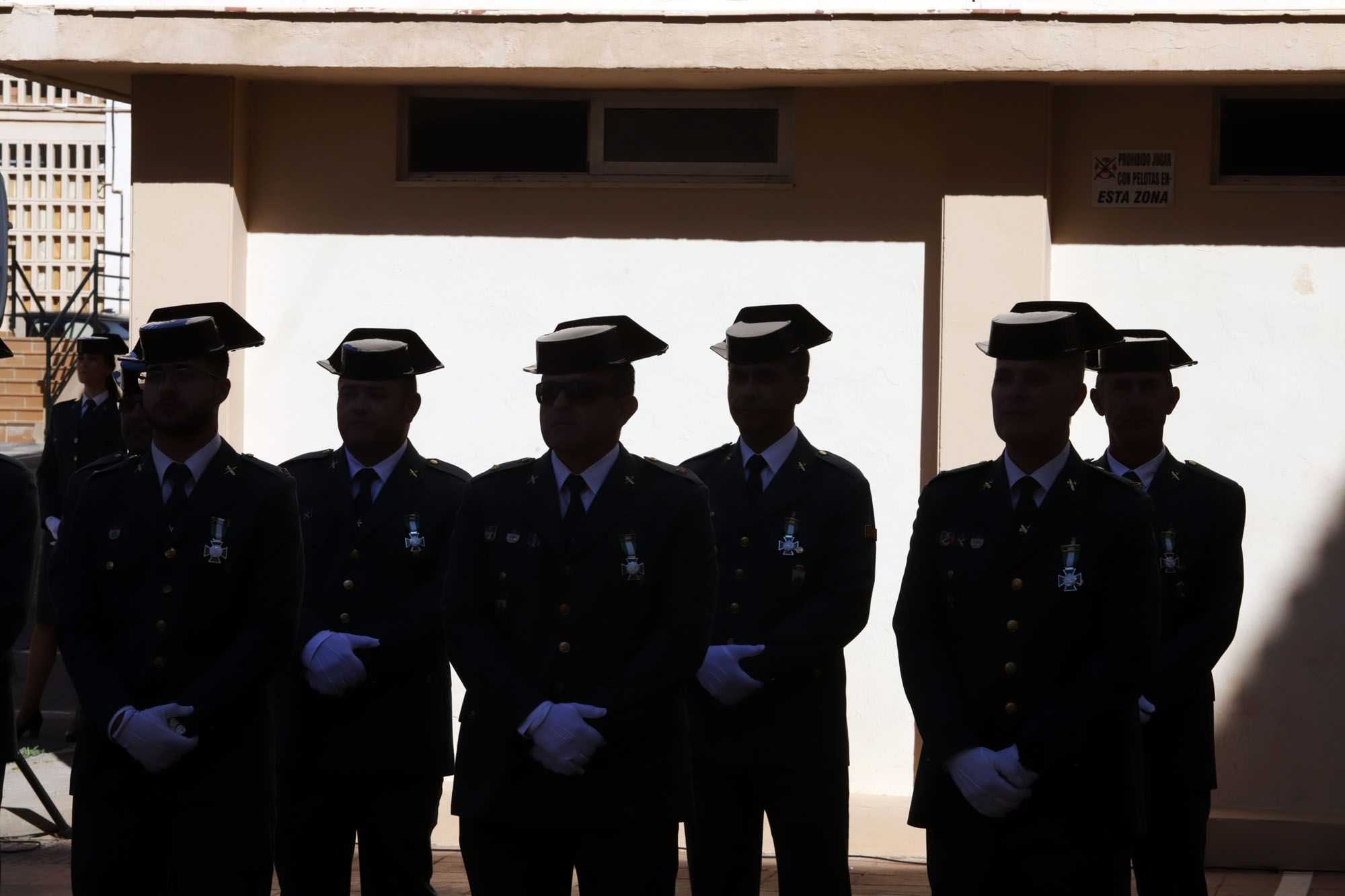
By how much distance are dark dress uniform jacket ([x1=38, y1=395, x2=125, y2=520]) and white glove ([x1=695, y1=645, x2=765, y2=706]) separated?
506 cm

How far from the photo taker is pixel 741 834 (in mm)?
5008

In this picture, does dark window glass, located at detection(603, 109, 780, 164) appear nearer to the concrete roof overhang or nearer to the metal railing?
the concrete roof overhang

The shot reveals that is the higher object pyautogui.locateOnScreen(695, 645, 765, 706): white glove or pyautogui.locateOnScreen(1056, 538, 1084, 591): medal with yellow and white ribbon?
pyautogui.locateOnScreen(1056, 538, 1084, 591): medal with yellow and white ribbon

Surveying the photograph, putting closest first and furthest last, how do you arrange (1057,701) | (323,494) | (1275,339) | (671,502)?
(1057,701), (671,502), (323,494), (1275,339)

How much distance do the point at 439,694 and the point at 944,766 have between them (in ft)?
6.14

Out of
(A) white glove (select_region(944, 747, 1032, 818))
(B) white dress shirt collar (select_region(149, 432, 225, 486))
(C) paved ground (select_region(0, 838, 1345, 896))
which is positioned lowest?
(C) paved ground (select_region(0, 838, 1345, 896))

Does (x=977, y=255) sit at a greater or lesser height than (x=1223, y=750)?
greater

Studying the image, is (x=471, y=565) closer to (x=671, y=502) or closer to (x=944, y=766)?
(x=671, y=502)

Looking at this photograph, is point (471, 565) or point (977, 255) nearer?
point (471, 565)

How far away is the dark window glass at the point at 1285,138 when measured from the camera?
7293 millimetres

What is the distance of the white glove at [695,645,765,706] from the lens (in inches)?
192

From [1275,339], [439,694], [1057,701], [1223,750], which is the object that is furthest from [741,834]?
[1275,339]

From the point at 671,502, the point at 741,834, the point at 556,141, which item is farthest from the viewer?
the point at 556,141

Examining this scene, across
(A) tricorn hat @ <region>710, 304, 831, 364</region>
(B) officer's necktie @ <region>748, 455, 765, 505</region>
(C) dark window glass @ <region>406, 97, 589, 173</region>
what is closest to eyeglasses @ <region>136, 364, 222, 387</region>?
(A) tricorn hat @ <region>710, 304, 831, 364</region>
